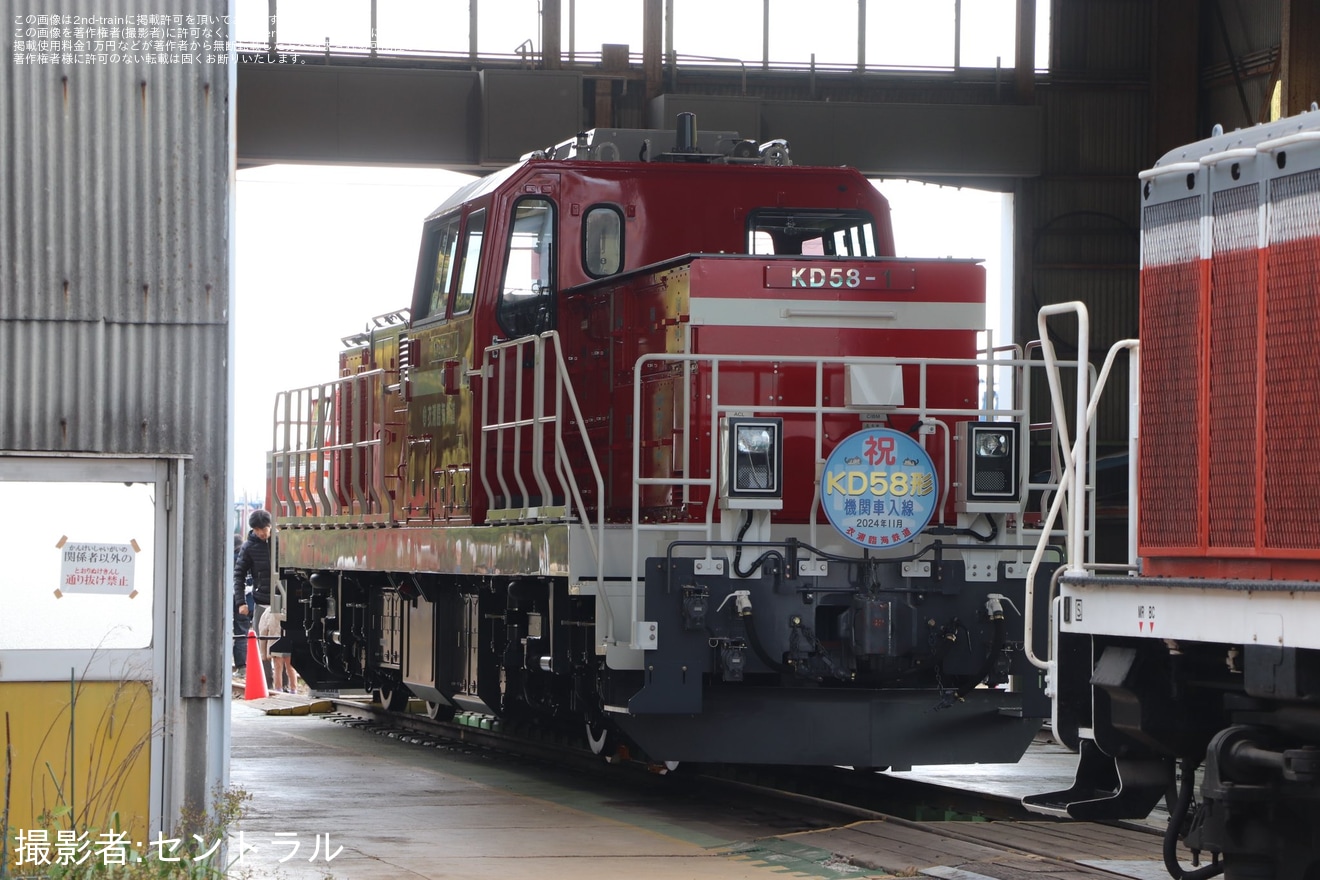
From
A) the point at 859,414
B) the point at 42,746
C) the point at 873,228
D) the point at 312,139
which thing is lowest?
the point at 42,746

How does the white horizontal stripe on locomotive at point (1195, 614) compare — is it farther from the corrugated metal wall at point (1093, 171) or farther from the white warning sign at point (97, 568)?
the corrugated metal wall at point (1093, 171)

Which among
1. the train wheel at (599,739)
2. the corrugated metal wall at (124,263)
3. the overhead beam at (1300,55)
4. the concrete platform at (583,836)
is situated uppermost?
the overhead beam at (1300,55)

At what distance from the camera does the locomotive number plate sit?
10.3 metres

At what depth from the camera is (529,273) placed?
11.5 metres

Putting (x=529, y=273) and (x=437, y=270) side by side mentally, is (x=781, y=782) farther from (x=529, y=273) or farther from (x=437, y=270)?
(x=437, y=270)

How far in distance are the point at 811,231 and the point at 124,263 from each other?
548cm

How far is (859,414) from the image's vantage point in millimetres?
10070

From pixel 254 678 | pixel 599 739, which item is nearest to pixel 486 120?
pixel 254 678

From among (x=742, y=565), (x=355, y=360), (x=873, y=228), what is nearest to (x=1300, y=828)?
(x=742, y=565)

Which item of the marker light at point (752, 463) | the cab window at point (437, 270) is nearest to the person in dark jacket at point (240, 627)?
the cab window at point (437, 270)

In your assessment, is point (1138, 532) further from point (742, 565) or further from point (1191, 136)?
point (1191, 136)

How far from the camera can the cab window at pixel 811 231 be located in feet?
38.4

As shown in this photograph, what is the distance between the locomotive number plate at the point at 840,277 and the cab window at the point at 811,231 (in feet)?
4.31

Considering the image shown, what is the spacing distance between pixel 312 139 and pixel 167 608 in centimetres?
1653
